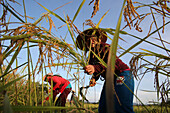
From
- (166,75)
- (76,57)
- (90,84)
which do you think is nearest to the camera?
(166,75)

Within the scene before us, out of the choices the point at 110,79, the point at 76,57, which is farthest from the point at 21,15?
the point at 110,79

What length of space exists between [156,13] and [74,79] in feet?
2.12

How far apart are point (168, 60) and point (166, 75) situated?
0.10 m

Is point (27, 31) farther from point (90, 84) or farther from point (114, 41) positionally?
point (90, 84)

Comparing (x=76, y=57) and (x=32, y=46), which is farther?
(x=76, y=57)

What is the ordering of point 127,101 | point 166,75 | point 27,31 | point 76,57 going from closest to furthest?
point 27,31, point 166,75, point 76,57, point 127,101

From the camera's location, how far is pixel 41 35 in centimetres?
67

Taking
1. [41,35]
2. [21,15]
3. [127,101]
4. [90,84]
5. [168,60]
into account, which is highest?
[21,15]

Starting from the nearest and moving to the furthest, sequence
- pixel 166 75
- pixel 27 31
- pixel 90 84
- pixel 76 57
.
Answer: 1. pixel 27 31
2. pixel 166 75
3. pixel 76 57
4. pixel 90 84

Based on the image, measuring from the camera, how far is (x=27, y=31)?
0.67 meters

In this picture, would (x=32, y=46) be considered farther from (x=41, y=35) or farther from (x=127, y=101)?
(x=127, y=101)

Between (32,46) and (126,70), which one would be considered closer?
(32,46)

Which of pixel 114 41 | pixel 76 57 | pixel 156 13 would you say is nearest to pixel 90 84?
pixel 76 57

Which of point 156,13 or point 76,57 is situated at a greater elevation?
point 156,13
